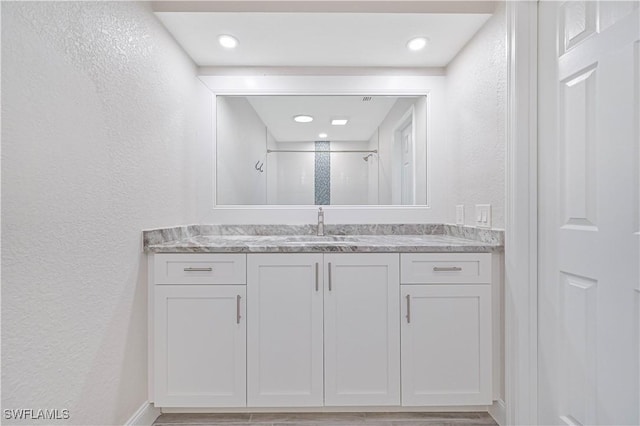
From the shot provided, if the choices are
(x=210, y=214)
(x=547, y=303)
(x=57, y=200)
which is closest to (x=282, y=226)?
(x=210, y=214)

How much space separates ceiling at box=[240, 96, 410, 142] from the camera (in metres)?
2.29

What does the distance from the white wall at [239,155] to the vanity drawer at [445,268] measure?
1164mm

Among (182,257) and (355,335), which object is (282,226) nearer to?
(182,257)

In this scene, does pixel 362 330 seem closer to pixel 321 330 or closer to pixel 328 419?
pixel 321 330

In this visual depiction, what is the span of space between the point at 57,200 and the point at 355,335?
55.1 inches

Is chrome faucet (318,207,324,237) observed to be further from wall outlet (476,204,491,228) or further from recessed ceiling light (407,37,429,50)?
recessed ceiling light (407,37,429,50)

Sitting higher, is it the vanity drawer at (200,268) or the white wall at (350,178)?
the white wall at (350,178)

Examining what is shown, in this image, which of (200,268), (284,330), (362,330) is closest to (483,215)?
(362,330)

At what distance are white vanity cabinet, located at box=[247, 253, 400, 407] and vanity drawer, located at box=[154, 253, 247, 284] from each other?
7cm

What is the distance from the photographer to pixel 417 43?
1.94 m

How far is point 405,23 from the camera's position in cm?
175

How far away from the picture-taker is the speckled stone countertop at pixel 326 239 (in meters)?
1.63

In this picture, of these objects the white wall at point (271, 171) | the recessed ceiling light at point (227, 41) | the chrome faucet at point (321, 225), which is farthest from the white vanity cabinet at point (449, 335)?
the recessed ceiling light at point (227, 41)

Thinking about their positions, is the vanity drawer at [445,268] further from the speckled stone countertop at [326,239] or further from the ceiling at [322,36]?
the ceiling at [322,36]
